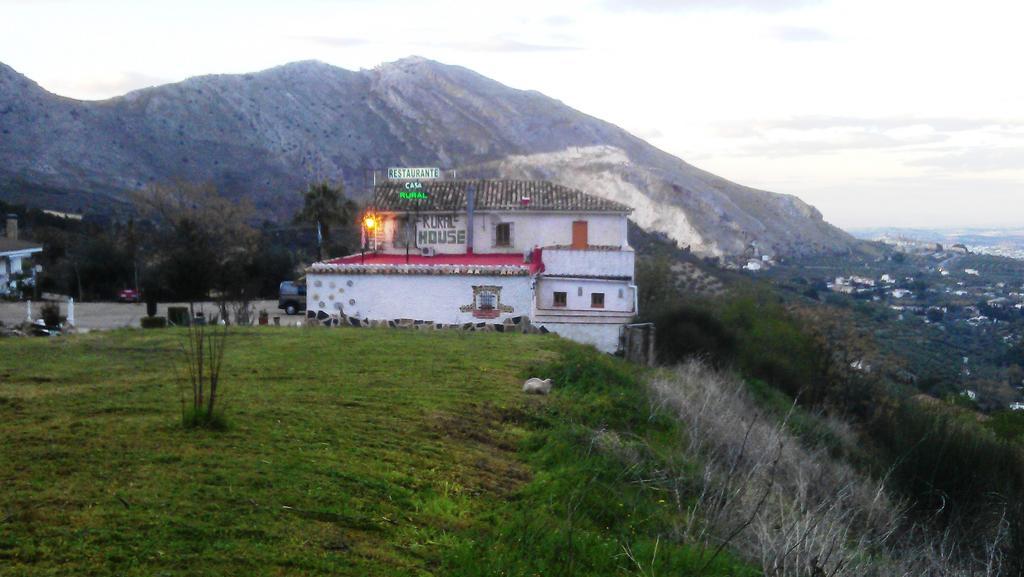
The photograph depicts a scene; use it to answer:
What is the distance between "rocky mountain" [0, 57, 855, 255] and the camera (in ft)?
246

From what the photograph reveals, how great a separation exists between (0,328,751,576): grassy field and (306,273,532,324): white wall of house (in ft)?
38.9

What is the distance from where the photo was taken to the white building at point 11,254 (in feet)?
113

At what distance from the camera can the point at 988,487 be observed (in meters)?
14.0

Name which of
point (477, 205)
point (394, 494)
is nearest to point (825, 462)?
point (394, 494)

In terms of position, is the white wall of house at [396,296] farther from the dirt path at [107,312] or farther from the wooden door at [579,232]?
the wooden door at [579,232]

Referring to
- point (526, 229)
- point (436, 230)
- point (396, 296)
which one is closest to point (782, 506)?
point (396, 296)

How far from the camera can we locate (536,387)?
12.8 metres

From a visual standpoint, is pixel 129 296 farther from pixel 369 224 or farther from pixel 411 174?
pixel 411 174

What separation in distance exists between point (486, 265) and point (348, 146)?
2734 inches

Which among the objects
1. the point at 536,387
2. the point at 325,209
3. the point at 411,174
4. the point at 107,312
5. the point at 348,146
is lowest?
the point at 536,387

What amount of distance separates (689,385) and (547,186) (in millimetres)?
21709

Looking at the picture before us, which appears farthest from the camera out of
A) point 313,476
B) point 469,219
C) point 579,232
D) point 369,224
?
point 369,224

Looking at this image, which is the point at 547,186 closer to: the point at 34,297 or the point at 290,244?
the point at 34,297

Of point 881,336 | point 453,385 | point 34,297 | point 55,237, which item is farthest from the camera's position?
point 881,336
